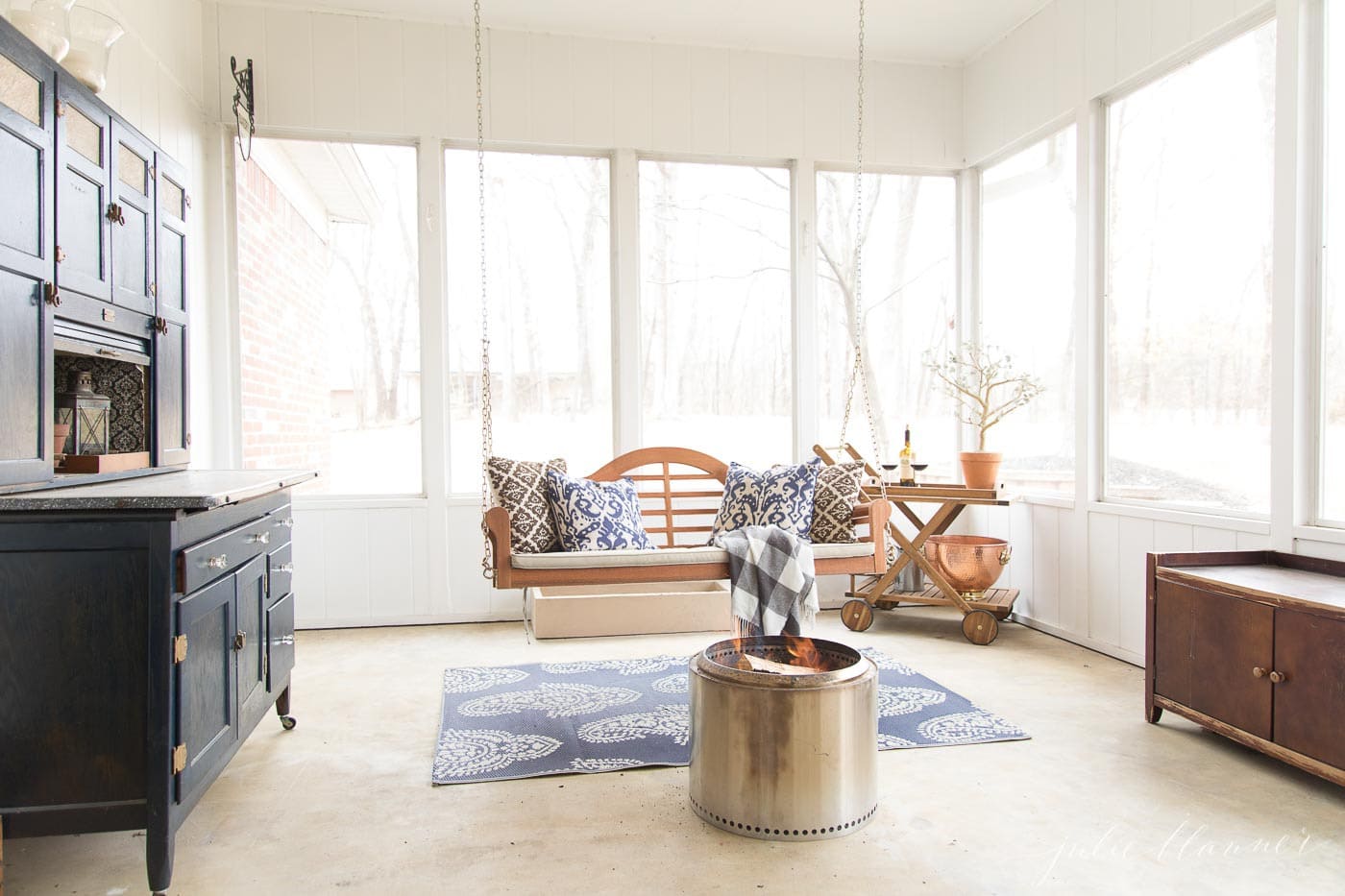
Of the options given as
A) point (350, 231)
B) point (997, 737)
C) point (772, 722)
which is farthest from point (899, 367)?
point (772, 722)

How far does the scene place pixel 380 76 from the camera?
4.67 meters

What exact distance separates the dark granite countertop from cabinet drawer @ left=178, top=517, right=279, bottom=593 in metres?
0.12

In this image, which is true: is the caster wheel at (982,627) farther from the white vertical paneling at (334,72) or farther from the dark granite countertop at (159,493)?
the white vertical paneling at (334,72)

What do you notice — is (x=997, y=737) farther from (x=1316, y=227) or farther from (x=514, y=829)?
(x=1316, y=227)

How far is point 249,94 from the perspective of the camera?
4.44m

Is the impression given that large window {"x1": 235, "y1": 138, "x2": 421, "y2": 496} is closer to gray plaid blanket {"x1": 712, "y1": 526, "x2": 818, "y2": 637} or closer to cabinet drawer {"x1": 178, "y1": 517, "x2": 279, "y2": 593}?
cabinet drawer {"x1": 178, "y1": 517, "x2": 279, "y2": 593}

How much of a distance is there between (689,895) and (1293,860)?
1.43 metres

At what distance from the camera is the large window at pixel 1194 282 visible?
343 cm

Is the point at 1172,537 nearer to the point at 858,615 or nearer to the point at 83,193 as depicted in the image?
the point at 858,615

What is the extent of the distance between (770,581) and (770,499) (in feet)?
2.19

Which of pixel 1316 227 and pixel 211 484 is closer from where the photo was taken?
pixel 211 484

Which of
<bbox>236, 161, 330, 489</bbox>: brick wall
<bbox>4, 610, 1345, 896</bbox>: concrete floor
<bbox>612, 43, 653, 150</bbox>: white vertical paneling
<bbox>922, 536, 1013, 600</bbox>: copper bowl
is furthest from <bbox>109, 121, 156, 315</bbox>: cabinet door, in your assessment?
<bbox>922, 536, 1013, 600</bbox>: copper bowl

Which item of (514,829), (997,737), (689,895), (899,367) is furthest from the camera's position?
(899,367)

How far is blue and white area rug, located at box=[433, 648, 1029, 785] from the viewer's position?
2.78 metres
